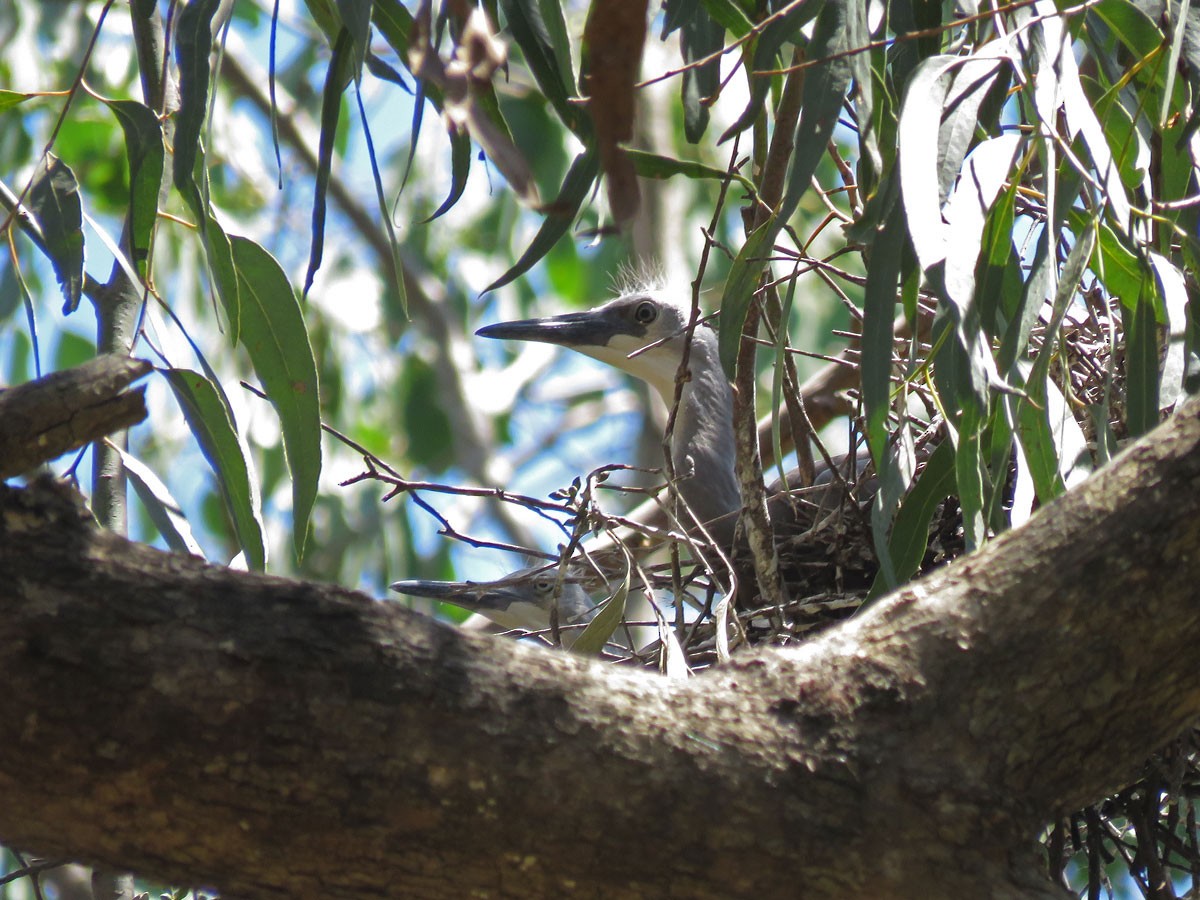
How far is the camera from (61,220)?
191cm

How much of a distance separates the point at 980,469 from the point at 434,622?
0.66 m

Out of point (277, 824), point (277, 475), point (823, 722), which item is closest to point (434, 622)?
point (277, 824)

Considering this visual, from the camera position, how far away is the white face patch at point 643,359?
336 cm

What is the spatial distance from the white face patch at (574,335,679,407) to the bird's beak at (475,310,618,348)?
0.02 metres

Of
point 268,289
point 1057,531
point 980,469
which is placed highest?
point 268,289

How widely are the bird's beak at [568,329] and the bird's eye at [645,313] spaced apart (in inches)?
2.6

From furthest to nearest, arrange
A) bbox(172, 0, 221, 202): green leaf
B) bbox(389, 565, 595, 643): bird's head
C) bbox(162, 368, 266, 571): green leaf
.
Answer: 1. bbox(389, 565, 595, 643): bird's head
2. bbox(162, 368, 266, 571): green leaf
3. bbox(172, 0, 221, 202): green leaf

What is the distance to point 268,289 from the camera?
6.47ft

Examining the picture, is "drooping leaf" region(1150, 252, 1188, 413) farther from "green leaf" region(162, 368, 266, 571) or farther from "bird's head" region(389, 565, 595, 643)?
"bird's head" region(389, 565, 595, 643)

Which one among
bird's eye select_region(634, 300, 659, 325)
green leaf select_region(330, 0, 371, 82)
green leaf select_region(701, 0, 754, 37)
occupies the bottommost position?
green leaf select_region(330, 0, 371, 82)

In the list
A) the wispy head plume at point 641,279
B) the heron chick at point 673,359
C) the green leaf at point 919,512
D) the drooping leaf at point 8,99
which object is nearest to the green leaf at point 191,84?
the drooping leaf at point 8,99

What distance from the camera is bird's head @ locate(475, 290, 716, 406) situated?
3.28 m

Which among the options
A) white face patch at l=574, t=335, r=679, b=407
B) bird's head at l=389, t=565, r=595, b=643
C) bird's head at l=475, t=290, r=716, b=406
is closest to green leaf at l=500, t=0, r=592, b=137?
bird's head at l=389, t=565, r=595, b=643

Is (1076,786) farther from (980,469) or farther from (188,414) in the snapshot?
(188,414)
